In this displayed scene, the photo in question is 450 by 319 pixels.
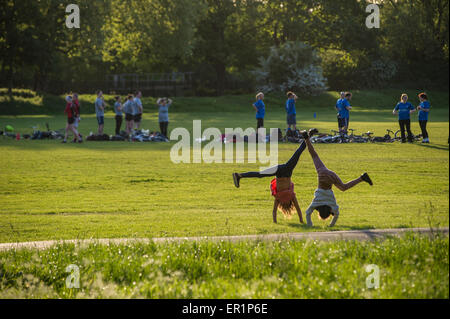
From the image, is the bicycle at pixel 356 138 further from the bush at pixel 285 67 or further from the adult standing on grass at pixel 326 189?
the bush at pixel 285 67

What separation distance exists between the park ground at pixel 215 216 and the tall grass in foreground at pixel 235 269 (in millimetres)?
18

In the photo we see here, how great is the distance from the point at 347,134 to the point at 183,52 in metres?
41.4

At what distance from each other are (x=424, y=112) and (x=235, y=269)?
31.7 feet

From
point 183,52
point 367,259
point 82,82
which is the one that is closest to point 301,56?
point 183,52

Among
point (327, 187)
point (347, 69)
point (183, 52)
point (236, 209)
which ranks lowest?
point (236, 209)

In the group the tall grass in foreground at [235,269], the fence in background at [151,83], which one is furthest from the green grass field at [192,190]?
the fence in background at [151,83]

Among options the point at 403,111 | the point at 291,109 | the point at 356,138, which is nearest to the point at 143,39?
the point at 291,109

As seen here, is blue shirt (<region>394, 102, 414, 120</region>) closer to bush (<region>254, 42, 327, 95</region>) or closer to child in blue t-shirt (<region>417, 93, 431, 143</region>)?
child in blue t-shirt (<region>417, 93, 431, 143</region>)

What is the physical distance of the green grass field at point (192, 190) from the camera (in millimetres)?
10477

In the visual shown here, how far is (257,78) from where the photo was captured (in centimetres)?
6066

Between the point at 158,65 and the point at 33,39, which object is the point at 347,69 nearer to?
the point at 33,39

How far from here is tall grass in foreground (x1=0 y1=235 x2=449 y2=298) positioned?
6.43m

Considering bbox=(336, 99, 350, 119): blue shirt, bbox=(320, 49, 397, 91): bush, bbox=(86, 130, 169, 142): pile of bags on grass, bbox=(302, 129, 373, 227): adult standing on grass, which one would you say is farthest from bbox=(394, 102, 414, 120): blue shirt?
bbox=(86, 130, 169, 142): pile of bags on grass
